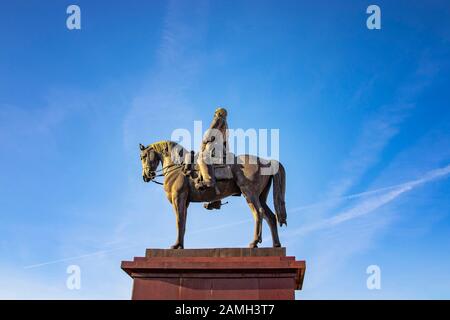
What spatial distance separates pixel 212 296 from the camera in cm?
1091

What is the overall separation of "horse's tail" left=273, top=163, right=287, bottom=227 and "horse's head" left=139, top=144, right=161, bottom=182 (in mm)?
3364

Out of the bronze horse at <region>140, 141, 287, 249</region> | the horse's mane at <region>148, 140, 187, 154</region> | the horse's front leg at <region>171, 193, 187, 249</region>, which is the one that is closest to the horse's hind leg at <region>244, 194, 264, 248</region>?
the bronze horse at <region>140, 141, 287, 249</region>

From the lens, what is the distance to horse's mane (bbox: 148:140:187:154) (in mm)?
13320

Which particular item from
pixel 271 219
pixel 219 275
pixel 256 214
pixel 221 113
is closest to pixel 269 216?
pixel 271 219

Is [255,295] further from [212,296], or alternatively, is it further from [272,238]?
[272,238]

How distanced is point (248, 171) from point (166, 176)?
225 centimetres

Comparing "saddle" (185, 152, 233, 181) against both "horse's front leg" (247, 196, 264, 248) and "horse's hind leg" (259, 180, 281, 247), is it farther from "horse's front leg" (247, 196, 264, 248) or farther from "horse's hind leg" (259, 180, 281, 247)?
"horse's hind leg" (259, 180, 281, 247)

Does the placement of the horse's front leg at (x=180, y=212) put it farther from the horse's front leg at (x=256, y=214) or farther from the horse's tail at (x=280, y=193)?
the horse's tail at (x=280, y=193)

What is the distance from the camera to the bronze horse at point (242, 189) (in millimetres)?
12391

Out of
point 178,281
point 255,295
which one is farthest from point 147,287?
point 255,295

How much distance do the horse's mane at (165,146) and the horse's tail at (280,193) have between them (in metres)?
2.70

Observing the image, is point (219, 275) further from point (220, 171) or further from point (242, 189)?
point (220, 171)

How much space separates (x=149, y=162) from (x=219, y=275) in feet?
12.9

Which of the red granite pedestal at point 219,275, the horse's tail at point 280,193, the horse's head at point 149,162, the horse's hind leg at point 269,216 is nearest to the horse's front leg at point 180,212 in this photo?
the red granite pedestal at point 219,275
